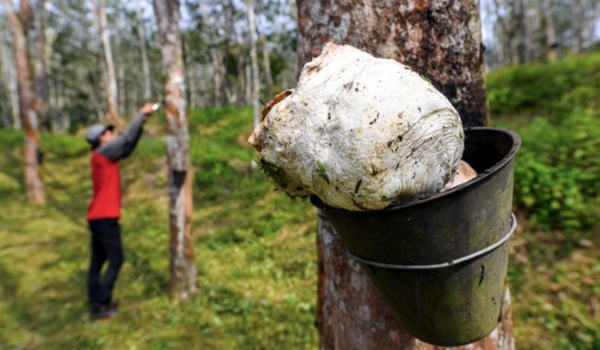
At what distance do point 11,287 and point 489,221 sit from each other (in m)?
6.35

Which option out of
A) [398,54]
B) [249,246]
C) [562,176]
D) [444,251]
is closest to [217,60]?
[249,246]

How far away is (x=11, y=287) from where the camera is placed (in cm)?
525

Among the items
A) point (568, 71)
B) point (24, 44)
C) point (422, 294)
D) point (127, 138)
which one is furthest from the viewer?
point (24, 44)

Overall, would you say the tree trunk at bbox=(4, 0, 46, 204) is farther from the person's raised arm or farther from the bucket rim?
the bucket rim

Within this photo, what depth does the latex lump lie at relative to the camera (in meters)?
0.87

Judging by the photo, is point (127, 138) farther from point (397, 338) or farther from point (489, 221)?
point (489, 221)

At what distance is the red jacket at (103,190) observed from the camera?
4.03 metres

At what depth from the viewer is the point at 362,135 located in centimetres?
86

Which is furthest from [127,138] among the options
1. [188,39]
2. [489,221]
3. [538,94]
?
[188,39]

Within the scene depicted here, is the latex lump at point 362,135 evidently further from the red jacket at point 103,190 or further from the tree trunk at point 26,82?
the tree trunk at point 26,82

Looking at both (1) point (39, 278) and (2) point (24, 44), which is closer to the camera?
(1) point (39, 278)

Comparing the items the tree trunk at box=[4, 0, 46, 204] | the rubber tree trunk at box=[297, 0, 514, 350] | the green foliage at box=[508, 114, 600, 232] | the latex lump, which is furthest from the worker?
the tree trunk at box=[4, 0, 46, 204]

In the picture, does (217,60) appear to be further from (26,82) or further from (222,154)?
(26,82)

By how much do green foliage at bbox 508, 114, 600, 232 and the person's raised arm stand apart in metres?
4.41
